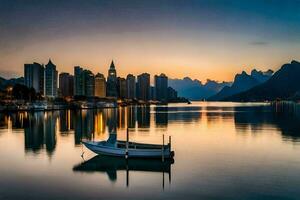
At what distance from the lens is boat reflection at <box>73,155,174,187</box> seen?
32.8 metres

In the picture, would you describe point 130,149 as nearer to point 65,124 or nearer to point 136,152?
point 136,152

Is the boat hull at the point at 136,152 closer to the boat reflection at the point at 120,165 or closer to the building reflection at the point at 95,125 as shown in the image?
the boat reflection at the point at 120,165

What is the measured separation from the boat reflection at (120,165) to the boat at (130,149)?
0.49 meters

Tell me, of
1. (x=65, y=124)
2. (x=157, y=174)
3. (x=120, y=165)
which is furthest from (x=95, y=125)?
(x=157, y=174)

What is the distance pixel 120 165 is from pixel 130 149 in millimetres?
2404

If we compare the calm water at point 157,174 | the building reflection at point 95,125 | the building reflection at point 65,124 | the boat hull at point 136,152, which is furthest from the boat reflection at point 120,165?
the building reflection at point 65,124

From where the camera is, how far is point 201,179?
95.4ft

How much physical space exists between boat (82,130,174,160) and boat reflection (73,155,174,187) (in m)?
0.49

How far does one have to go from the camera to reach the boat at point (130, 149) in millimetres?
36250

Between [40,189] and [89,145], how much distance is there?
13048mm

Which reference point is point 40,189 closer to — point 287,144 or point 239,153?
point 239,153

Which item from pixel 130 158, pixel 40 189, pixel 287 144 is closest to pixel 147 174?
pixel 130 158

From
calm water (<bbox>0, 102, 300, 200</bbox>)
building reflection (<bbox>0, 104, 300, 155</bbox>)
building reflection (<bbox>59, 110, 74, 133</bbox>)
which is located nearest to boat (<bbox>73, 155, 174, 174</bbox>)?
calm water (<bbox>0, 102, 300, 200</bbox>)

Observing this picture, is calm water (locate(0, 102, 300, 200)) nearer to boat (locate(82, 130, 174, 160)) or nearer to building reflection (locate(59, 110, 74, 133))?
boat (locate(82, 130, 174, 160))
